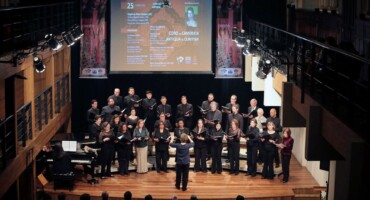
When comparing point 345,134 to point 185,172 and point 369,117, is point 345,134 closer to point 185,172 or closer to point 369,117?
point 369,117

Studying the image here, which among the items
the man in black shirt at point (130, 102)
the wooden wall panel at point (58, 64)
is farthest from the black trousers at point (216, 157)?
the wooden wall panel at point (58, 64)

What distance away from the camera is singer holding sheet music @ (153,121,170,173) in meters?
19.3

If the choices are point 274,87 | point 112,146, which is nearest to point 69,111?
point 112,146

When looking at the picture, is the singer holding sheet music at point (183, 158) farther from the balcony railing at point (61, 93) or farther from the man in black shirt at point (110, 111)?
the balcony railing at point (61, 93)

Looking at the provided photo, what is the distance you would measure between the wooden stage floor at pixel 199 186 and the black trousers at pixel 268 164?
0.59ft

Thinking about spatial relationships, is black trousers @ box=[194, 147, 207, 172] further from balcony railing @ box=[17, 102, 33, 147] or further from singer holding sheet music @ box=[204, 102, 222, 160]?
balcony railing @ box=[17, 102, 33, 147]

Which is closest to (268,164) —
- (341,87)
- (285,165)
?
(285,165)

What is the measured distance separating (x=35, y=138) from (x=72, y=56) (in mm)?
6931

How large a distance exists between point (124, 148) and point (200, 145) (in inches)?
79.7

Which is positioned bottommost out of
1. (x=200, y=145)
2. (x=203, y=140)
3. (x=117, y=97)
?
(x=200, y=145)

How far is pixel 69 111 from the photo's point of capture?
23344mm

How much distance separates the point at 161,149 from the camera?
64.1 feet

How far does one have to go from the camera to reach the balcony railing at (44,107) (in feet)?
59.8

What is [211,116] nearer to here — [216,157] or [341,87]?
[216,157]
